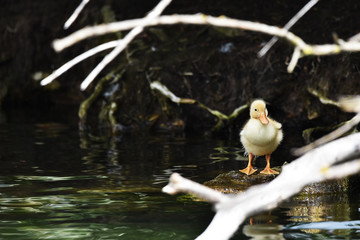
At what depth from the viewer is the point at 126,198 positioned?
22.3 feet

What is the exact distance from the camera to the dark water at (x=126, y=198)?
17.8ft

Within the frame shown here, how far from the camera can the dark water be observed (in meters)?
5.41

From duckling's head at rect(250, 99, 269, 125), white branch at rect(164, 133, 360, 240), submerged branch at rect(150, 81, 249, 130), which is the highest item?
submerged branch at rect(150, 81, 249, 130)

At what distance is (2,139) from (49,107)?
759 cm

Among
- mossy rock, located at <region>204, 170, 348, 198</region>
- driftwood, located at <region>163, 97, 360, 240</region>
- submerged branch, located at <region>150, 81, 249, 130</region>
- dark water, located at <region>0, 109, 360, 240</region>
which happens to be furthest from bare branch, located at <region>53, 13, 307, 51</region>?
submerged branch, located at <region>150, 81, 249, 130</region>

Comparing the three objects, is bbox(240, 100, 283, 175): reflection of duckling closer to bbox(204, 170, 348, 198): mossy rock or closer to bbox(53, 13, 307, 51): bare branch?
bbox(204, 170, 348, 198): mossy rock

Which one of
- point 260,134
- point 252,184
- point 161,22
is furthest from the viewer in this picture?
point 260,134

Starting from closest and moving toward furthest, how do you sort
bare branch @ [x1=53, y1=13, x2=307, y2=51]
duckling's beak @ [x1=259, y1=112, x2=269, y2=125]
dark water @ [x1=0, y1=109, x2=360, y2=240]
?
bare branch @ [x1=53, y1=13, x2=307, y2=51]
dark water @ [x1=0, y1=109, x2=360, y2=240]
duckling's beak @ [x1=259, y1=112, x2=269, y2=125]

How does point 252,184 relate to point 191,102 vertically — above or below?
below

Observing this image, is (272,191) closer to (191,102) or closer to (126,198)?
(126,198)

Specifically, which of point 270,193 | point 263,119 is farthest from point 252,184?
point 270,193

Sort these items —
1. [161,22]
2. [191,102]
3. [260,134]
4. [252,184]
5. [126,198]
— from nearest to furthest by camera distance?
[161,22] → [126,198] → [252,184] → [260,134] → [191,102]

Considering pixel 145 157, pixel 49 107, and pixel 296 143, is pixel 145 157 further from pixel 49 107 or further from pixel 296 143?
pixel 49 107

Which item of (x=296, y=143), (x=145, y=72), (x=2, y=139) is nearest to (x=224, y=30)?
(x=145, y=72)
